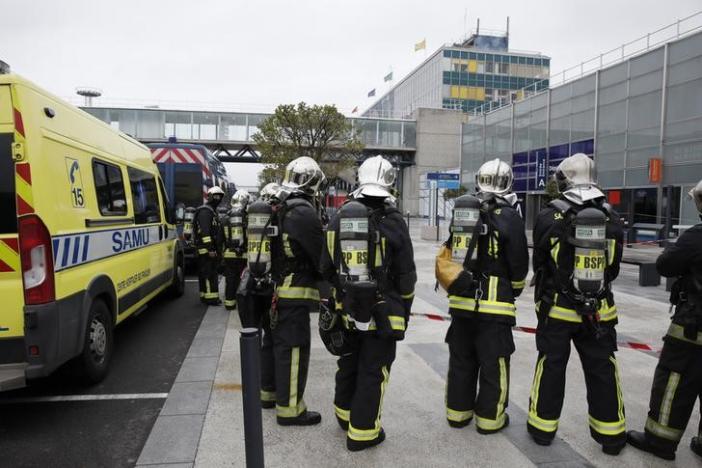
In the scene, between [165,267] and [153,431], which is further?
[165,267]

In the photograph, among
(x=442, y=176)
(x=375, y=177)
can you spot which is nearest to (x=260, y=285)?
(x=375, y=177)

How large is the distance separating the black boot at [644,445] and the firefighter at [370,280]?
5.45 feet

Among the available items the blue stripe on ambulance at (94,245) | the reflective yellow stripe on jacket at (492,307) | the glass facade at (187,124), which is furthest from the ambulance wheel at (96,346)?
the glass facade at (187,124)

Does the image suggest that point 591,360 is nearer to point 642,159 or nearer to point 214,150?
point 642,159

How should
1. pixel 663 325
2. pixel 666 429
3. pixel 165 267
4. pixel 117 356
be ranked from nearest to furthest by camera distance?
pixel 666 429, pixel 117 356, pixel 663 325, pixel 165 267

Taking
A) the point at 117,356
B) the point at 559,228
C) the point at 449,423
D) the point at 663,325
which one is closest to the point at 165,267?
the point at 117,356

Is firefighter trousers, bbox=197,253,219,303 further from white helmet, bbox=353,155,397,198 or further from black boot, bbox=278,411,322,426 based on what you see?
white helmet, bbox=353,155,397,198

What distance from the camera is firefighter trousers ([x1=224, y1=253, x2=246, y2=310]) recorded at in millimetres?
7539

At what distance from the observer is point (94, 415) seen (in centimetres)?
385

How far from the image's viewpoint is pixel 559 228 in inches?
128

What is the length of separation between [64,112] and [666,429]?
492 cm

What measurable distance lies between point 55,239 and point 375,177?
2287mm

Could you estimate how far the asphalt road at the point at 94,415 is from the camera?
325 centimetres

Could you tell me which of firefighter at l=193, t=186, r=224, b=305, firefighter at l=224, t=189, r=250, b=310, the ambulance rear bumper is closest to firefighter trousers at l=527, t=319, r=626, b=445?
the ambulance rear bumper
